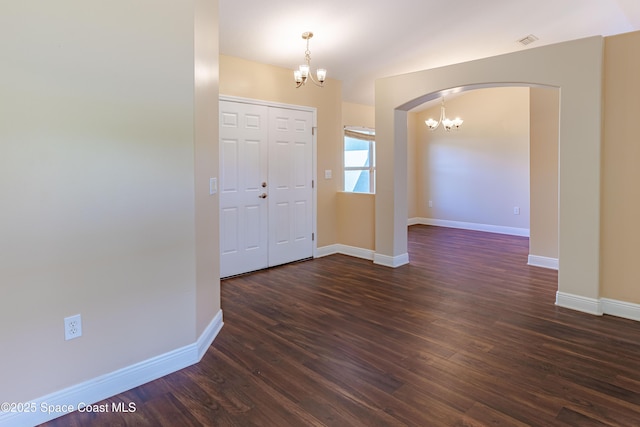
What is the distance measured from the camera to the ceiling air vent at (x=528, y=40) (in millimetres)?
4914

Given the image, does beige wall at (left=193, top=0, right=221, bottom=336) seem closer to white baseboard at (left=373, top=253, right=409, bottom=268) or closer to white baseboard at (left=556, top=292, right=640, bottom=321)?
white baseboard at (left=373, top=253, right=409, bottom=268)

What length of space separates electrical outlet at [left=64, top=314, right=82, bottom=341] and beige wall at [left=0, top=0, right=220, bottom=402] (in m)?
0.03

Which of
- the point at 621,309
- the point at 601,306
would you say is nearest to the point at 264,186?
the point at 601,306

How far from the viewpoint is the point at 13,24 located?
167 centimetres

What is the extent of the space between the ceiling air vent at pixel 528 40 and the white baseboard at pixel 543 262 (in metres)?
2.95

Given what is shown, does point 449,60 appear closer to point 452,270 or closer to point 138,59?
point 452,270

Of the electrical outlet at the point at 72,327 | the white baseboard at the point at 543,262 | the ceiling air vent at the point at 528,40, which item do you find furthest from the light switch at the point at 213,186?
the ceiling air vent at the point at 528,40

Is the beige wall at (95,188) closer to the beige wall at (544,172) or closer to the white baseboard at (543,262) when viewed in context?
the beige wall at (544,172)

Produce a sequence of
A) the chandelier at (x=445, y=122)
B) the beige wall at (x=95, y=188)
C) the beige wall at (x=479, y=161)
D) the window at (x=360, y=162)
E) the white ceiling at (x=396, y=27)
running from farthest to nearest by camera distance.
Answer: the window at (x=360, y=162)
the chandelier at (x=445, y=122)
the beige wall at (x=479, y=161)
the white ceiling at (x=396, y=27)
the beige wall at (x=95, y=188)

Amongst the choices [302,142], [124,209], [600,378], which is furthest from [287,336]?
[302,142]

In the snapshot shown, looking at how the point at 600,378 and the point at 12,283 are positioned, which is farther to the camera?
the point at 600,378

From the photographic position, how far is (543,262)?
4.72 m

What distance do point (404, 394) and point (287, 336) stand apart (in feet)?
3.42

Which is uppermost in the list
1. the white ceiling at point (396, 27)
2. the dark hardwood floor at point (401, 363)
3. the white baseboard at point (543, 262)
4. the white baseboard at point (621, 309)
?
the white ceiling at point (396, 27)
